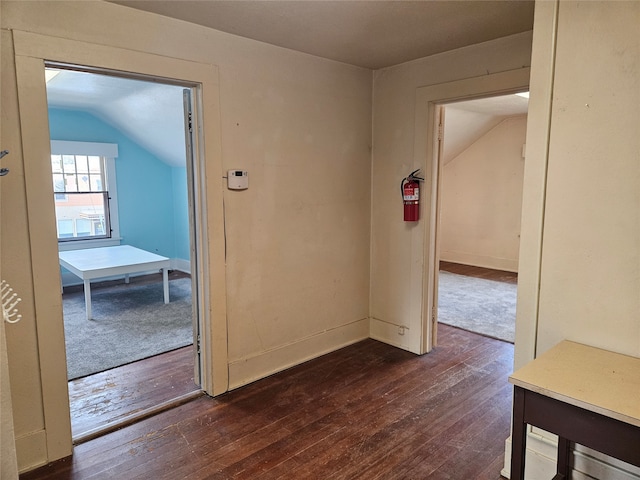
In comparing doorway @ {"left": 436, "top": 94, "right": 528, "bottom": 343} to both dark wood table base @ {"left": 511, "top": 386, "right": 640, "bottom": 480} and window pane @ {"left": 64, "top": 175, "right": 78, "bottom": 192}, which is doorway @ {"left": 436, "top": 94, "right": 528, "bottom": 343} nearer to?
dark wood table base @ {"left": 511, "top": 386, "right": 640, "bottom": 480}

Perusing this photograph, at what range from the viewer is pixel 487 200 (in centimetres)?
674

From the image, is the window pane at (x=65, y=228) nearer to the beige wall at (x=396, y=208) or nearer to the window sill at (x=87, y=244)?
the window sill at (x=87, y=244)

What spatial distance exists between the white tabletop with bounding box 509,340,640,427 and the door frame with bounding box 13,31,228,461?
1889mm

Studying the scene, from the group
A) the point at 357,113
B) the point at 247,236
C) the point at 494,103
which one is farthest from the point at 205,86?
the point at 494,103

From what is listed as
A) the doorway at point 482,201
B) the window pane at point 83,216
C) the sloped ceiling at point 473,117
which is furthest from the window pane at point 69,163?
the doorway at point 482,201

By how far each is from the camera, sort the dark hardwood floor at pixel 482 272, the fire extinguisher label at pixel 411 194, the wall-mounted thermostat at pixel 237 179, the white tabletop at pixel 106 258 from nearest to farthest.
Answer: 1. the wall-mounted thermostat at pixel 237 179
2. the fire extinguisher label at pixel 411 194
3. the white tabletop at pixel 106 258
4. the dark hardwood floor at pixel 482 272

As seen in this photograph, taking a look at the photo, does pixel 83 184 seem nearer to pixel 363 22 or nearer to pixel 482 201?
pixel 363 22

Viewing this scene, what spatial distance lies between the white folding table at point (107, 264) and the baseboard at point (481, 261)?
184 inches

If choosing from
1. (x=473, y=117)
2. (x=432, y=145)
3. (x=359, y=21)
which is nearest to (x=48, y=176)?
(x=359, y=21)

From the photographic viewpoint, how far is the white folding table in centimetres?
433

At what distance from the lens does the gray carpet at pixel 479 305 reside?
13.3 feet

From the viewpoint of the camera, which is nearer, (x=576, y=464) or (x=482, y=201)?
(x=576, y=464)

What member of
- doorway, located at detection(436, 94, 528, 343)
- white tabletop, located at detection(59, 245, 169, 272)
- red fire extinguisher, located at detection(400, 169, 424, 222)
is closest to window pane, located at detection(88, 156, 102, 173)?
white tabletop, located at detection(59, 245, 169, 272)

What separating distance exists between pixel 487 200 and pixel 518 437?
5.79 meters
